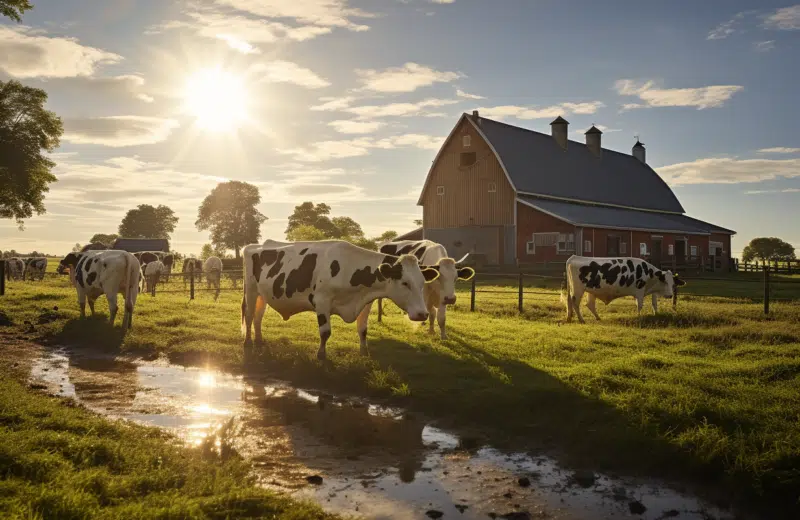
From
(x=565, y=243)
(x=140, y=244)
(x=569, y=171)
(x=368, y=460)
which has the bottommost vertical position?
(x=368, y=460)

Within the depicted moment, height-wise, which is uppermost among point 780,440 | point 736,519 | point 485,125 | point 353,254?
point 485,125

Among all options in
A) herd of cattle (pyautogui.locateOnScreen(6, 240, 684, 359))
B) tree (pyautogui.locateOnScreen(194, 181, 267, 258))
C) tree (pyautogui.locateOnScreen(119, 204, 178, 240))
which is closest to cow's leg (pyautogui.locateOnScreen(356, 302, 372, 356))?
herd of cattle (pyautogui.locateOnScreen(6, 240, 684, 359))

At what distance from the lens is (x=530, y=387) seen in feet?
27.6

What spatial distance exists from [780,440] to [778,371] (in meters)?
3.57

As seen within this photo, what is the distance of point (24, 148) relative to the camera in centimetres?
3722

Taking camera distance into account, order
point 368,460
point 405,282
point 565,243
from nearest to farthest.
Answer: point 368,460
point 405,282
point 565,243

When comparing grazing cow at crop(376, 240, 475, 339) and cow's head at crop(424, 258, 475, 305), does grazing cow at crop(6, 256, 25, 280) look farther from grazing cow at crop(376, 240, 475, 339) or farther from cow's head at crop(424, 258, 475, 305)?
cow's head at crop(424, 258, 475, 305)

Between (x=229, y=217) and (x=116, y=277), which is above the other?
(x=229, y=217)

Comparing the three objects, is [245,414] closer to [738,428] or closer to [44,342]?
[738,428]

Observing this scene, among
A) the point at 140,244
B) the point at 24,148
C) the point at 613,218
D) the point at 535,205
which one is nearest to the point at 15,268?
the point at 24,148

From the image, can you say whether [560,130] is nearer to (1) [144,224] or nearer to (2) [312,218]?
(2) [312,218]

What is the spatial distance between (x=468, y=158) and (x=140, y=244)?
3828 cm

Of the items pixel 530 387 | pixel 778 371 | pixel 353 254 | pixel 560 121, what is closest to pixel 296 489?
pixel 530 387

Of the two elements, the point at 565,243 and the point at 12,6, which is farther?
the point at 565,243
